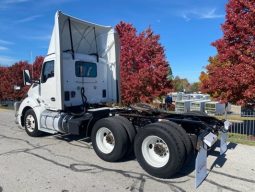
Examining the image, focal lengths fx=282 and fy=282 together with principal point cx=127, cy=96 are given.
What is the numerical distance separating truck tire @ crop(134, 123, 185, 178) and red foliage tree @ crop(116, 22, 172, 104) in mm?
9498

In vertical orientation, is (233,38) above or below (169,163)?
above

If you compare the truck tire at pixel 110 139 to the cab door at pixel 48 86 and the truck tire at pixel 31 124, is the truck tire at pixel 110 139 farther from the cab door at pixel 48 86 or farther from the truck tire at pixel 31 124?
the truck tire at pixel 31 124

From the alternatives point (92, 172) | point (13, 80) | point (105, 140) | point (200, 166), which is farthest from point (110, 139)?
point (13, 80)

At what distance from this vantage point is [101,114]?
25.0ft

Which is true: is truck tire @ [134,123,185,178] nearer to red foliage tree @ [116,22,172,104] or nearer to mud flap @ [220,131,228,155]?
mud flap @ [220,131,228,155]

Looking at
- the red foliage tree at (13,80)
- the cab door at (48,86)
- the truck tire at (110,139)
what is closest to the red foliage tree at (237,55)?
the truck tire at (110,139)

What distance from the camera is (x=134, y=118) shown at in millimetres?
6746

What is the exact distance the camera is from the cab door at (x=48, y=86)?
8.41m

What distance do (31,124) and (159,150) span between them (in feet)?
17.1

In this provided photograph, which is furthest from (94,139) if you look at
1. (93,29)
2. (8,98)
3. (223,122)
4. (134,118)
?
(8,98)

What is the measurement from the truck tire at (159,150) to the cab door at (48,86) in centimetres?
362

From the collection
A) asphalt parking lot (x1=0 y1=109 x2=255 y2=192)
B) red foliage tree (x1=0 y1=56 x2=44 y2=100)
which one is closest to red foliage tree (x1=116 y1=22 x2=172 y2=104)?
asphalt parking lot (x1=0 y1=109 x2=255 y2=192)

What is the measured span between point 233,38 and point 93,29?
5.23 m

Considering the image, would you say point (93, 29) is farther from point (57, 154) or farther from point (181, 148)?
point (181, 148)
